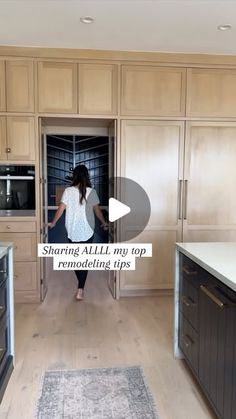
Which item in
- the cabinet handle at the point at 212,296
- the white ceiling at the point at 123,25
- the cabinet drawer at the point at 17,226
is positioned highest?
the white ceiling at the point at 123,25

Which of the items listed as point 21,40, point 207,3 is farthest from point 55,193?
point 207,3

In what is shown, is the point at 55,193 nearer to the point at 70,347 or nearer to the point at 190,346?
the point at 70,347

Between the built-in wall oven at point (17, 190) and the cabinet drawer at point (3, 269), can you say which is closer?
the cabinet drawer at point (3, 269)

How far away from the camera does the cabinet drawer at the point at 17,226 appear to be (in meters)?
3.69

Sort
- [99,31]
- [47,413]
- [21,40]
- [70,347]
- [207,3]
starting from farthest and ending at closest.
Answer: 1. [21,40]
2. [99,31]
3. [70,347]
4. [207,3]
5. [47,413]

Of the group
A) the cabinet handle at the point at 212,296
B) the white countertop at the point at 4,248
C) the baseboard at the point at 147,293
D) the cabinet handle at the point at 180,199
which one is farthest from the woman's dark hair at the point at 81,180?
the cabinet handle at the point at 212,296

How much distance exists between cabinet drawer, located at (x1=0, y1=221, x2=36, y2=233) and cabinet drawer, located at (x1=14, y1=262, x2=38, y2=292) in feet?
1.17

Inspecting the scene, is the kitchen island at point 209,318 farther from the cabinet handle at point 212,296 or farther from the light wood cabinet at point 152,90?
the light wood cabinet at point 152,90

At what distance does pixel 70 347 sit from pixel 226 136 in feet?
8.90

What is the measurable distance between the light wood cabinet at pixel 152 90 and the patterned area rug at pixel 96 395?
2535mm

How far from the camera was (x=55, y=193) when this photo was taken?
231 inches

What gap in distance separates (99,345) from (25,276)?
131 cm

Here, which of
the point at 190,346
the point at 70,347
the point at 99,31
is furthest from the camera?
the point at 99,31

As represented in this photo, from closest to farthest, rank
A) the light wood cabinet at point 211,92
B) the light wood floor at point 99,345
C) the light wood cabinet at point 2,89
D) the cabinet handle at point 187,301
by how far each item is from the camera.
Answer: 1. the light wood floor at point 99,345
2. the cabinet handle at point 187,301
3. the light wood cabinet at point 2,89
4. the light wood cabinet at point 211,92
